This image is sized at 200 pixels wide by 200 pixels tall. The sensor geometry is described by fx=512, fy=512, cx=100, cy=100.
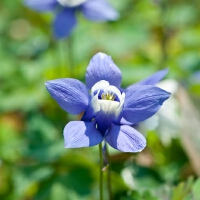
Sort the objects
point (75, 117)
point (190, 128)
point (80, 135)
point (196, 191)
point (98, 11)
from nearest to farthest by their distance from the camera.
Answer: point (80, 135) < point (196, 191) < point (190, 128) < point (98, 11) < point (75, 117)

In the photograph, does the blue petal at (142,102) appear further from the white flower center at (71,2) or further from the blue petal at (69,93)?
the white flower center at (71,2)

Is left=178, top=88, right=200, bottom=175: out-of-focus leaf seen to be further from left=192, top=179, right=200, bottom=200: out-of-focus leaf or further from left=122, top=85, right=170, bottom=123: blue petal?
left=122, top=85, right=170, bottom=123: blue petal

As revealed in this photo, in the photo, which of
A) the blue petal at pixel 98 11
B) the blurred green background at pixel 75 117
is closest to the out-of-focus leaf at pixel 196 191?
the blurred green background at pixel 75 117

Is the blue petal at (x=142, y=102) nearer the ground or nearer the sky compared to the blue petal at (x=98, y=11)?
nearer the ground

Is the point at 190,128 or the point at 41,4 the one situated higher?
the point at 41,4

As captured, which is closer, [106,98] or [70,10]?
[106,98]

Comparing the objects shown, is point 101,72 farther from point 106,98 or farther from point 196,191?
point 196,191

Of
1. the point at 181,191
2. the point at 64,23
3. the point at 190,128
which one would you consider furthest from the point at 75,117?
the point at 181,191

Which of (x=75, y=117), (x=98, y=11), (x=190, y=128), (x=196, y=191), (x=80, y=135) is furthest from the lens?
(x=75, y=117)
